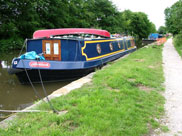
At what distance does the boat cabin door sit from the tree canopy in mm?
10980

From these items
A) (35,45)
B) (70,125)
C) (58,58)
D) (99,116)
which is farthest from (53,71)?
(70,125)

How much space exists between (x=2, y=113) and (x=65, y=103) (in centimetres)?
208

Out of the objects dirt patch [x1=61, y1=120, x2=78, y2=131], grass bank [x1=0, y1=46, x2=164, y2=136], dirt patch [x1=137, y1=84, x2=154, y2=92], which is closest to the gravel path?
grass bank [x1=0, y1=46, x2=164, y2=136]

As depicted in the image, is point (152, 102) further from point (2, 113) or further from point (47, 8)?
point (47, 8)

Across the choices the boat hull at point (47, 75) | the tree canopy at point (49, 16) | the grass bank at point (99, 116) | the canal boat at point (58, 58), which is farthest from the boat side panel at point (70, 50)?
the tree canopy at point (49, 16)

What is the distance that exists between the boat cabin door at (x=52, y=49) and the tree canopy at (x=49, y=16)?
1098 centimetres

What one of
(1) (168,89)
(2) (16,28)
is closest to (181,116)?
(1) (168,89)

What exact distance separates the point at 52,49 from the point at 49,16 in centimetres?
1753

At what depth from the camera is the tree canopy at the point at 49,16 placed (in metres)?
19.2

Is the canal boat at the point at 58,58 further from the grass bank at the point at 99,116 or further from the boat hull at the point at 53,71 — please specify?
the grass bank at the point at 99,116

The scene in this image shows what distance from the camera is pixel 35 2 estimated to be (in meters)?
20.1

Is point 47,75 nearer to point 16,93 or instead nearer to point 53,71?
point 53,71

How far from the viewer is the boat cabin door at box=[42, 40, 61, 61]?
7916 millimetres

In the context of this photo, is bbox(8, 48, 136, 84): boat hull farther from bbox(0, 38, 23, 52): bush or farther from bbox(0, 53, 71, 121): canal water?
bbox(0, 38, 23, 52): bush
